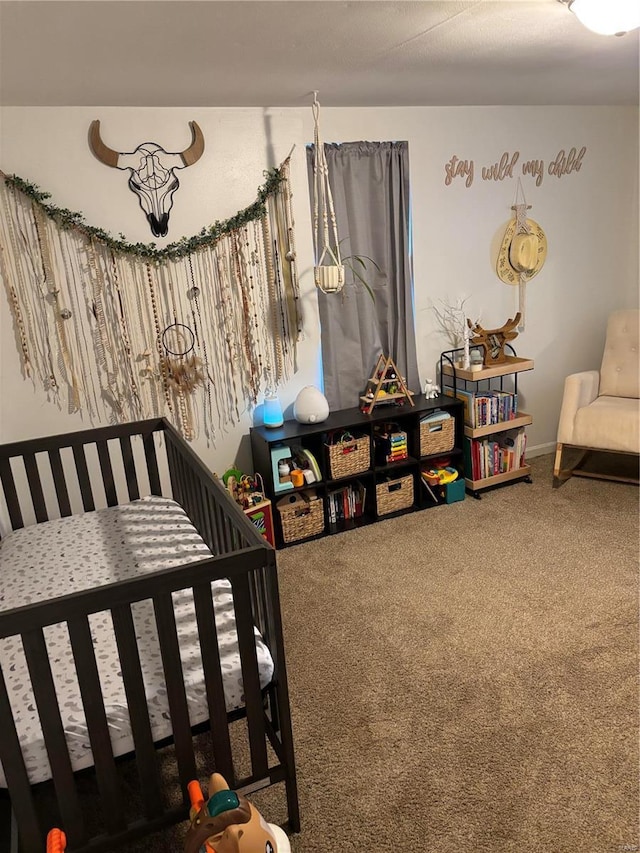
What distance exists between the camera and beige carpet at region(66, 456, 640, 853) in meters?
1.70

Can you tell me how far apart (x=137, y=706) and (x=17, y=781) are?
0.28 meters

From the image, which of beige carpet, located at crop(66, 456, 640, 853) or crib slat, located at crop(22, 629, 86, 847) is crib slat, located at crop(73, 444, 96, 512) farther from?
crib slat, located at crop(22, 629, 86, 847)

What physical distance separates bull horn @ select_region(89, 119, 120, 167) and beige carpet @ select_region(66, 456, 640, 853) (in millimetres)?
2012

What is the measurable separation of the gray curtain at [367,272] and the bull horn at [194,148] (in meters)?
0.58

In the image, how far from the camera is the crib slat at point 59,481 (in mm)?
2516

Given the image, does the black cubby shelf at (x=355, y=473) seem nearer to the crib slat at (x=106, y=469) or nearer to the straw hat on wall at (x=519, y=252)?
the crib slat at (x=106, y=469)

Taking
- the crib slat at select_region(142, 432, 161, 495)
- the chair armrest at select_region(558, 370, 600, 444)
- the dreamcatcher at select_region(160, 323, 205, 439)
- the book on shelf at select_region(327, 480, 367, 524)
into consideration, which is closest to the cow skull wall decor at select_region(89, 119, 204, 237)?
the dreamcatcher at select_region(160, 323, 205, 439)

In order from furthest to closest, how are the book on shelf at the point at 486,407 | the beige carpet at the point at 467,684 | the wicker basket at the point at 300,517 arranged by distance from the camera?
the book on shelf at the point at 486,407
the wicker basket at the point at 300,517
the beige carpet at the point at 467,684

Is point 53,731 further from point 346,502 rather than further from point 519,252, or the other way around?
point 519,252

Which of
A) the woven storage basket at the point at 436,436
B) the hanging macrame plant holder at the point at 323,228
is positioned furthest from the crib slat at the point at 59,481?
the woven storage basket at the point at 436,436

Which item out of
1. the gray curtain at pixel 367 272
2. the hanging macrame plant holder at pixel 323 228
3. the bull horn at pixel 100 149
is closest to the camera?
the bull horn at pixel 100 149

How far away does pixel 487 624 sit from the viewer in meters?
2.52

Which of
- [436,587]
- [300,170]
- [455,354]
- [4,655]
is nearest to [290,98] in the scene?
[300,170]

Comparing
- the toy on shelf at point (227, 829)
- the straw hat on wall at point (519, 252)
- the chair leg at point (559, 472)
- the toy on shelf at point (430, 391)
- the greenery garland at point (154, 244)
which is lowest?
the chair leg at point (559, 472)
